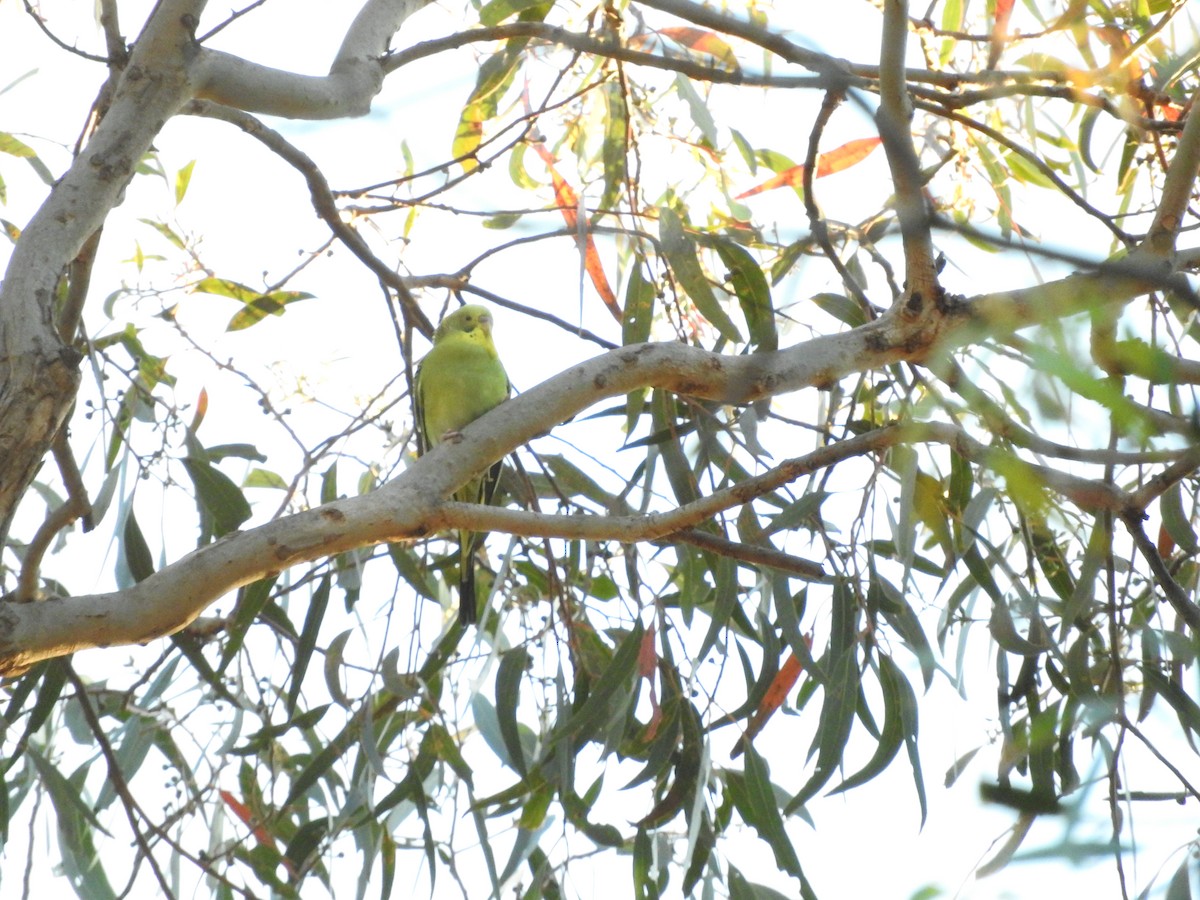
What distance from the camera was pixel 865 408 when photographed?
2.63 m

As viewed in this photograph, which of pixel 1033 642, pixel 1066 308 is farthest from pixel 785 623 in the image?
pixel 1066 308

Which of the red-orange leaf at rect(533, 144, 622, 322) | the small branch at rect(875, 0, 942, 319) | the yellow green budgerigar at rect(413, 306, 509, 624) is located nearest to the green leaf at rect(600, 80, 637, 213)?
the red-orange leaf at rect(533, 144, 622, 322)

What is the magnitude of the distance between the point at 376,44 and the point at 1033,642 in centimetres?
150

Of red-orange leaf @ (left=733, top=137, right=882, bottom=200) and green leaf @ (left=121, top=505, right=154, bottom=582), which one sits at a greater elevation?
red-orange leaf @ (left=733, top=137, right=882, bottom=200)

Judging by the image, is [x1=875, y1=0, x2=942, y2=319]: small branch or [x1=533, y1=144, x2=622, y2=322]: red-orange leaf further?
[x1=533, y1=144, x2=622, y2=322]: red-orange leaf

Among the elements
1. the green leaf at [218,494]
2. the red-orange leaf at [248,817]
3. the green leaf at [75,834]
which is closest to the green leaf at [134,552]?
the green leaf at [218,494]

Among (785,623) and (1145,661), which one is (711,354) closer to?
(785,623)

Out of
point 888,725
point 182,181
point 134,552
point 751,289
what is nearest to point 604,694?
point 888,725

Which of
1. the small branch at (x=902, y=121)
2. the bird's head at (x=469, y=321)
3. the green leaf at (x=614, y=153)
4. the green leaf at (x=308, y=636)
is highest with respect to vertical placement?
the bird's head at (x=469, y=321)

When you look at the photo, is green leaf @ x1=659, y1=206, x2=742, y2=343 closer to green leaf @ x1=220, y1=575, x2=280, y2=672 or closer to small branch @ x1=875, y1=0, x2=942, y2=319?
small branch @ x1=875, y1=0, x2=942, y2=319

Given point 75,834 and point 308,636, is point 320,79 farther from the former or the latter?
point 75,834

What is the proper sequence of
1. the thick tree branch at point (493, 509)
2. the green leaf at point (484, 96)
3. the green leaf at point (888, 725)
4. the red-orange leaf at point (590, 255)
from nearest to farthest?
the thick tree branch at point (493, 509) < the green leaf at point (888, 725) < the red-orange leaf at point (590, 255) < the green leaf at point (484, 96)

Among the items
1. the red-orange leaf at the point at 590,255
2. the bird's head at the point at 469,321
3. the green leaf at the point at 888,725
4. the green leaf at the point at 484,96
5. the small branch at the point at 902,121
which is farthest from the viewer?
the bird's head at the point at 469,321

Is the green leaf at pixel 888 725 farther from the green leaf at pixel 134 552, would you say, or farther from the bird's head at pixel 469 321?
the bird's head at pixel 469 321
